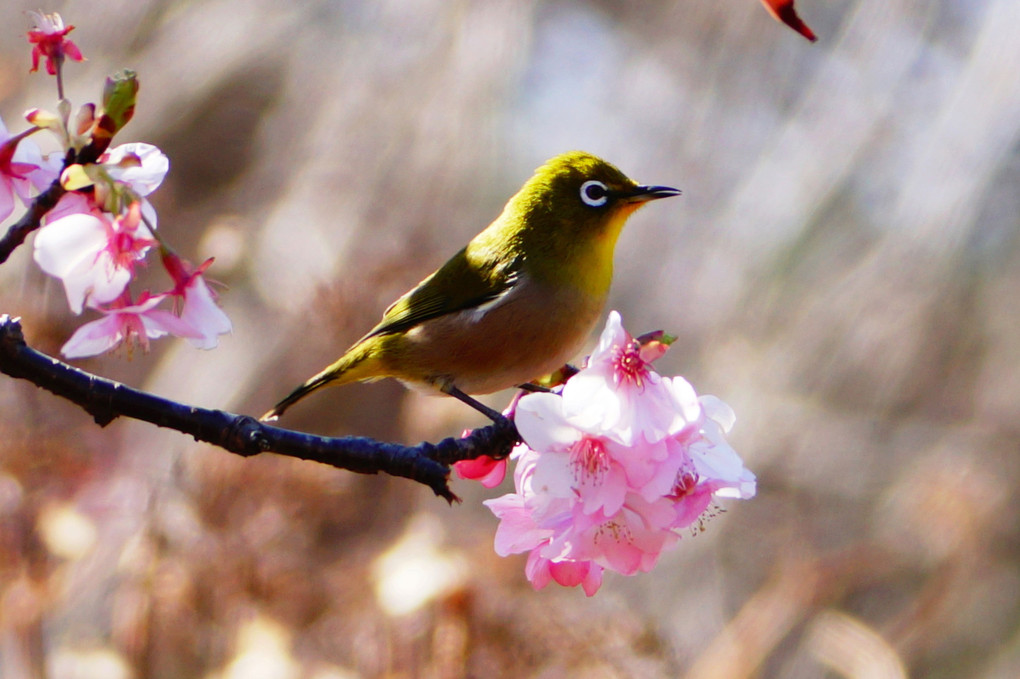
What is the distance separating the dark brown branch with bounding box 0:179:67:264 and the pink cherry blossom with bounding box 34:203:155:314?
4cm

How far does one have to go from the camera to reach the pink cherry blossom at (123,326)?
1.19 metres

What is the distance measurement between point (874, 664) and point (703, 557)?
1.69 m

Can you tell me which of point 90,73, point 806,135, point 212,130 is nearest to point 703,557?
point 806,135

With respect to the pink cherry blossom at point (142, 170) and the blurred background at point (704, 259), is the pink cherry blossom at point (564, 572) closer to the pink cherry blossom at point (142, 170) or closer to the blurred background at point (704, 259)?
the pink cherry blossom at point (142, 170)

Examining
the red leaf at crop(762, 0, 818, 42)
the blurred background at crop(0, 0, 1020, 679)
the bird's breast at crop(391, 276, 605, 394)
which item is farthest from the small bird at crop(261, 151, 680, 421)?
the red leaf at crop(762, 0, 818, 42)

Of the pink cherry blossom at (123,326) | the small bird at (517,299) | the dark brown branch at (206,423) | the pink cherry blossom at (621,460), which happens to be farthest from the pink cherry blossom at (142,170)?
the small bird at (517,299)

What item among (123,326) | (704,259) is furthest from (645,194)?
(704,259)

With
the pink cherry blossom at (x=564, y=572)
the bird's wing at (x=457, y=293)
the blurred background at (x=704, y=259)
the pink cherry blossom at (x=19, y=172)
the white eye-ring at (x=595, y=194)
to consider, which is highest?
the pink cherry blossom at (x=19, y=172)

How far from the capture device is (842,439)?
A: 568 cm

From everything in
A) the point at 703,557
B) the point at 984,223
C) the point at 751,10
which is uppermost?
the point at 751,10

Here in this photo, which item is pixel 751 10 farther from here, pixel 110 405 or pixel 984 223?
pixel 110 405

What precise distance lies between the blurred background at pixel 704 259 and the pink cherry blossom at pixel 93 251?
221 centimetres

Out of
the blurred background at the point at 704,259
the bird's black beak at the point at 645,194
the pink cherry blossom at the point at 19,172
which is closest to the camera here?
the pink cherry blossom at the point at 19,172

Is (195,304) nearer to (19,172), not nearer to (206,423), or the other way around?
(206,423)
